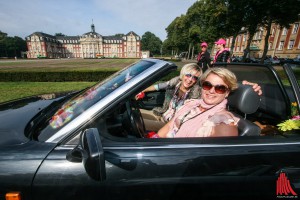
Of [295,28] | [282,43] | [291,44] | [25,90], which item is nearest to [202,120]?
[25,90]

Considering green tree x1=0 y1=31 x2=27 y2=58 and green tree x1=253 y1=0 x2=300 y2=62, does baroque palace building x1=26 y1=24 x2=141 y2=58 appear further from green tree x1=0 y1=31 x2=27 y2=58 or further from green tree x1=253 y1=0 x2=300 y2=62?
green tree x1=253 y1=0 x2=300 y2=62

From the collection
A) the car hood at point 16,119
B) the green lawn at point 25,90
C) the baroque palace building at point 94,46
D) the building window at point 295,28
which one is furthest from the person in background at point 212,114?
the baroque palace building at point 94,46

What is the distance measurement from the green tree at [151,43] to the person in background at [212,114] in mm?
122974

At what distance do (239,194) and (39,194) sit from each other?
1.31m

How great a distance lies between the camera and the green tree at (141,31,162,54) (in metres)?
123

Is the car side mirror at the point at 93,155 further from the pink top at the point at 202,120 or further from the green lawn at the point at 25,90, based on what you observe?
the green lawn at the point at 25,90

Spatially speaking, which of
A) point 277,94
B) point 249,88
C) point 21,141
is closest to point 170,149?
point 21,141

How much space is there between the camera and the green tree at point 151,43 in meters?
123

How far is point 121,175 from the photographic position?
119 cm

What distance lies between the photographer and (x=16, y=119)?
1.71 m

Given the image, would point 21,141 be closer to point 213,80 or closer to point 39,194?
point 39,194

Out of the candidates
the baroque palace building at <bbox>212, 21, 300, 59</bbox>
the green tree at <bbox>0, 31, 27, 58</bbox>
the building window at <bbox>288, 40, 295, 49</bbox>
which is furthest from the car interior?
the green tree at <bbox>0, 31, 27, 58</bbox>

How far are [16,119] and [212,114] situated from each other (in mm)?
1803

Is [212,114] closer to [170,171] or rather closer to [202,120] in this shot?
[202,120]
